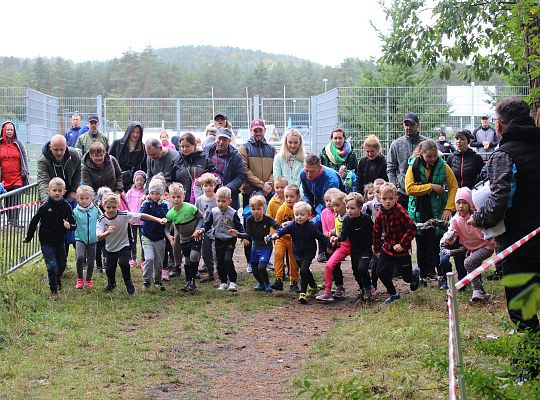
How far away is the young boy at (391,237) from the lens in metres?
9.80

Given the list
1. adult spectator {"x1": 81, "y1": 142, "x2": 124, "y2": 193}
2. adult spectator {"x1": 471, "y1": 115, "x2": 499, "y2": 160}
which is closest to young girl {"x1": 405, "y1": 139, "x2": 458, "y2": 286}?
adult spectator {"x1": 81, "y1": 142, "x2": 124, "y2": 193}

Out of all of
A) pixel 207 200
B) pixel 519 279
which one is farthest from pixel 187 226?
pixel 519 279

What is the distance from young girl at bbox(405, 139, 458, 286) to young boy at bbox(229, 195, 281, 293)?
189cm

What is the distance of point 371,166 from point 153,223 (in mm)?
3467

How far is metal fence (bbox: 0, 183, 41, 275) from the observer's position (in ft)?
36.3

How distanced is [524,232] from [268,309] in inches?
188

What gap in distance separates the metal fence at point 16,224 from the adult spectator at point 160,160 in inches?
69.2

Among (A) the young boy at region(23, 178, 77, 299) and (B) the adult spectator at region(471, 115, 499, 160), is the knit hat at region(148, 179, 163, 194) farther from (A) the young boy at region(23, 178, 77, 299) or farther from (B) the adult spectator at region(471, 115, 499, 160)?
(B) the adult spectator at region(471, 115, 499, 160)

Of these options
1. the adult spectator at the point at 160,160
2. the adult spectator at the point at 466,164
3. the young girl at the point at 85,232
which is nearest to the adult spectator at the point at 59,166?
the young girl at the point at 85,232

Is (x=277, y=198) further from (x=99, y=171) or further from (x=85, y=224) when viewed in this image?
(x=85, y=224)

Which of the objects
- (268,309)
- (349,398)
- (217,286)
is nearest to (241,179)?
(217,286)

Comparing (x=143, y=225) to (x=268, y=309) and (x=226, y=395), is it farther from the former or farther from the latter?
(x=226, y=395)

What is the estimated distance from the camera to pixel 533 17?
26.9ft

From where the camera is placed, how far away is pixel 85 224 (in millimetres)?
10820
